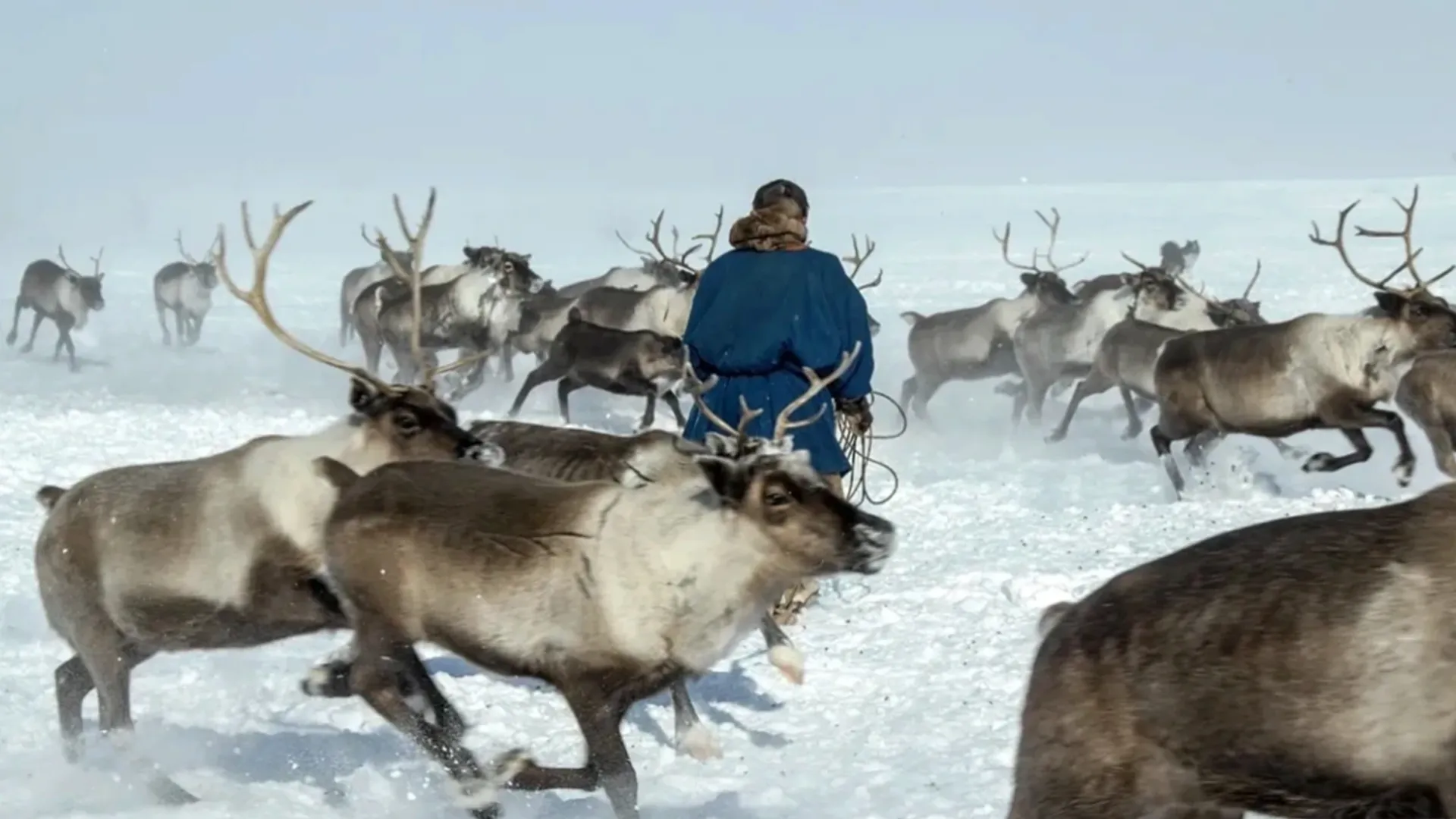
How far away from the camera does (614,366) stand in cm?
1425

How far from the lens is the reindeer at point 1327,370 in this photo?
10336mm

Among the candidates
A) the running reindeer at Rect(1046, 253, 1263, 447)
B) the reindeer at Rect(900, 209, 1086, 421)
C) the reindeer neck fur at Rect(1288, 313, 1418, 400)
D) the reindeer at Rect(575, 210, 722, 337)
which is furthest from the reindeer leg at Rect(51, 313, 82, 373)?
the reindeer neck fur at Rect(1288, 313, 1418, 400)

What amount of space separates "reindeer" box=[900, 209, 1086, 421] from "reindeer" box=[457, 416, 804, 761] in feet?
33.4

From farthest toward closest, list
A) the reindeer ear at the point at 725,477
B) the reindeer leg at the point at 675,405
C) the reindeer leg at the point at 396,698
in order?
the reindeer leg at the point at 675,405 < the reindeer leg at the point at 396,698 < the reindeer ear at the point at 725,477

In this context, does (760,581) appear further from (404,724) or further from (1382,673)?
(1382,673)

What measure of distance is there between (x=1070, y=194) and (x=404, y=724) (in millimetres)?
67552

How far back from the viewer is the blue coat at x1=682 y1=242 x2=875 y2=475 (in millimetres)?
6172

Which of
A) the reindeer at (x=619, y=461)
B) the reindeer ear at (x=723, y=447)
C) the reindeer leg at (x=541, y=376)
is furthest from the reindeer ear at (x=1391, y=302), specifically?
the reindeer ear at (x=723, y=447)

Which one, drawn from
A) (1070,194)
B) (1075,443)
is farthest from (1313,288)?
(1070,194)

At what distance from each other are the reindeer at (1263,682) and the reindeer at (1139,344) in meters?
10.2

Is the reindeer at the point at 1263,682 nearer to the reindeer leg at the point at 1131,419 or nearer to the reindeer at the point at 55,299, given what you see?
the reindeer leg at the point at 1131,419

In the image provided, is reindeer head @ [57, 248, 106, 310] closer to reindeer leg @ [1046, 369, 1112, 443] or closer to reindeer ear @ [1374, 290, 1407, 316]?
reindeer leg @ [1046, 369, 1112, 443]

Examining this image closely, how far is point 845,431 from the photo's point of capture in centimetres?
692

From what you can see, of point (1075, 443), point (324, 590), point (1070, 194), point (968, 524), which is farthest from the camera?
point (1070, 194)
